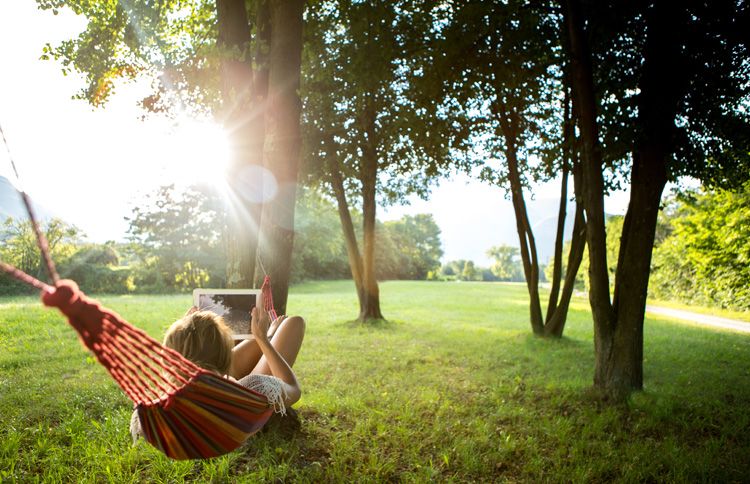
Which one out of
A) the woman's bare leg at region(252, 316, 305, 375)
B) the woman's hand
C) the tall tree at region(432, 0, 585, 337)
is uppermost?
the tall tree at region(432, 0, 585, 337)

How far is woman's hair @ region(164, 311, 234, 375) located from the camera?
226 cm

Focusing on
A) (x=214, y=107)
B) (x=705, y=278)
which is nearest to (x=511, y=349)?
(x=214, y=107)

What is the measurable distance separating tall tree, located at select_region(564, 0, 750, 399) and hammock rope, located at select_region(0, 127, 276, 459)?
3672 millimetres

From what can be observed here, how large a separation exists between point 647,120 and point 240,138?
3.80m

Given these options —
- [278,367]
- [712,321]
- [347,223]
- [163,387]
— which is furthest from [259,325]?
[712,321]

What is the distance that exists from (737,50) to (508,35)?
228 cm

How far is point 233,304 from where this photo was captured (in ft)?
10.2

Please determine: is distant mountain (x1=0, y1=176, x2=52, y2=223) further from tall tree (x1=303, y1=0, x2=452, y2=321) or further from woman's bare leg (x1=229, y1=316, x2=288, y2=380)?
tall tree (x1=303, y1=0, x2=452, y2=321)

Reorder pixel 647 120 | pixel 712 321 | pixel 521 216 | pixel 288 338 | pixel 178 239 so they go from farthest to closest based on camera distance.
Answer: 1. pixel 178 239
2. pixel 712 321
3. pixel 521 216
4. pixel 647 120
5. pixel 288 338

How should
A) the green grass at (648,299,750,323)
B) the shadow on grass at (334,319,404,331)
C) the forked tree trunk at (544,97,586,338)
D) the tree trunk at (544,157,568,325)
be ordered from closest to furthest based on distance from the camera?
the forked tree trunk at (544,97,586,338) < the tree trunk at (544,157,568,325) < the shadow on grass at (334,319,404,331) < the green grass at (648,299,750,323)

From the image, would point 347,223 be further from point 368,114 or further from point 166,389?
point 166,389

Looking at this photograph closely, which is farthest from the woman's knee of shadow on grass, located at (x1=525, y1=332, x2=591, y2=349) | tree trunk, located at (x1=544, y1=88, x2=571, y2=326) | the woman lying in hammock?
shadow on grass, located at (x1=525, y1=332, x2=591, y2=349)

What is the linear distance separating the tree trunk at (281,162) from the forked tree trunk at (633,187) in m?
2.77

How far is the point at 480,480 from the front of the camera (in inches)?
113
